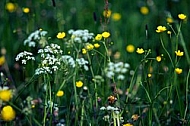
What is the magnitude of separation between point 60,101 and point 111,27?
1.24m

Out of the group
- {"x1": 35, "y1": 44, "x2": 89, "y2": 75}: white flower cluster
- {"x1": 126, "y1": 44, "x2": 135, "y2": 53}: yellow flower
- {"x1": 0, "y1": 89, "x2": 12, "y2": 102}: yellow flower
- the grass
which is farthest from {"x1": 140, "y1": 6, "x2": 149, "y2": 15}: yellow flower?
{"x1": 0, "y1": 89, "x2": 12, "y2": 102}: yellow flower

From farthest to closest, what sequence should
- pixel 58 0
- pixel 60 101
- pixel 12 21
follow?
1. pixel 58 0
2. pixel 12 21
3. pixel 60 101

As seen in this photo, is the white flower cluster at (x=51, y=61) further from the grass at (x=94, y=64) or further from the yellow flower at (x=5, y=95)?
the yellow flower at (x=5, y=95)

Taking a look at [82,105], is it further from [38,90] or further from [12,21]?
[12,21]

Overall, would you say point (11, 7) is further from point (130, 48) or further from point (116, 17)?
point (130, 48)

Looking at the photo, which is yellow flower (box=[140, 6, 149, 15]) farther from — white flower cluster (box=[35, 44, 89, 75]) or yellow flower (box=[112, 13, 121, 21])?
white flower cluster (box=[35, 44, 89, 75])

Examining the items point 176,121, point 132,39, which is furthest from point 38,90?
point 132,39

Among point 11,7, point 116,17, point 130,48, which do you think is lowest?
point 130,48

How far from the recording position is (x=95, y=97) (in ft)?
7.82

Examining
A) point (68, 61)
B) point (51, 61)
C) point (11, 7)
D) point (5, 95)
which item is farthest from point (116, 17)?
point (5, 95)

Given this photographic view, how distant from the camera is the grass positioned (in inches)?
91.5

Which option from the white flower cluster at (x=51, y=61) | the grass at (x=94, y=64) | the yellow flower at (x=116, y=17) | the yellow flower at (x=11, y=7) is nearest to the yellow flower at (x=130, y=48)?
the grass at (x=94, y=64)

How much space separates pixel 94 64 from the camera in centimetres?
296

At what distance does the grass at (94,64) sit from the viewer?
7.63 ft
